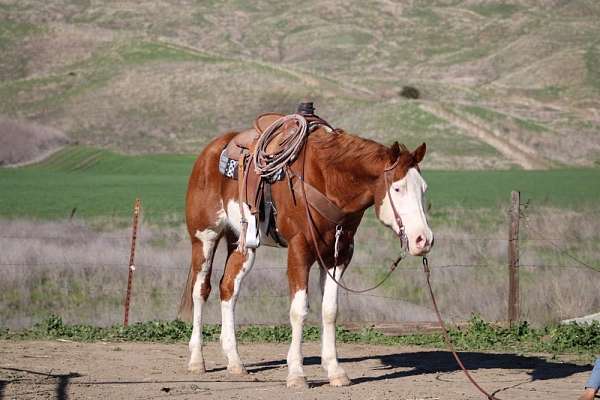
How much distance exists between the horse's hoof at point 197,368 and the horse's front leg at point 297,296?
1414 millimetres

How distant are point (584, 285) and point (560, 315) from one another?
3.61ft

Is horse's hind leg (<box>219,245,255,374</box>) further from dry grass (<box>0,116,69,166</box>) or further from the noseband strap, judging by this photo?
dry grass (<box>0,116,69,166</box>)

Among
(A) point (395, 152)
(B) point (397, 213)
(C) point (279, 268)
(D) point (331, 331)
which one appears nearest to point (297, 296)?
(D) point (331, 331)

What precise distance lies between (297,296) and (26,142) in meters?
62.4

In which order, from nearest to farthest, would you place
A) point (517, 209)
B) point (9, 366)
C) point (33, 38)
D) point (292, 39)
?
1. point (9, 366)
2. point (517, 209)
3. point (33, 38)
4. point (292, 39)

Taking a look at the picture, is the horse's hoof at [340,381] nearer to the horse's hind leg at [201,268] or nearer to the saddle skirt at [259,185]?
the saddle skirt at [259,185]

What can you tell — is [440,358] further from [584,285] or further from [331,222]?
[584,285]

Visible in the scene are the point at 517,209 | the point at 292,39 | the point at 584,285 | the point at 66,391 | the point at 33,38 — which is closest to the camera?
the point at 66,391

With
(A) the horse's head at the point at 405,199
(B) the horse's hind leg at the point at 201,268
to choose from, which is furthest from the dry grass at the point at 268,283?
(A) the horse's head at the point at 405,199

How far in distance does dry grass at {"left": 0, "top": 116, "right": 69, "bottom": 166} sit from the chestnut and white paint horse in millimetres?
56655

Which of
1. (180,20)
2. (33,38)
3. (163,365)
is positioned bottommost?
(163,365)

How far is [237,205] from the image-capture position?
1138cm

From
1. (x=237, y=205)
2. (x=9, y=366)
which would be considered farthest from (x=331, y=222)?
(x=9, y=366)

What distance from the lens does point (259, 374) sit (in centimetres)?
1131
